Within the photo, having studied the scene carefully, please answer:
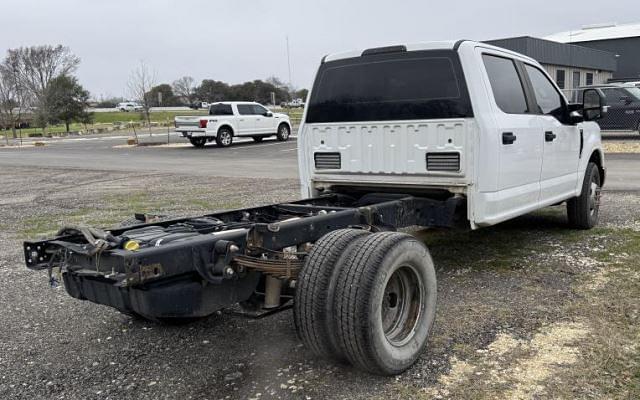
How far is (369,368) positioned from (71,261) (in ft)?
5.76

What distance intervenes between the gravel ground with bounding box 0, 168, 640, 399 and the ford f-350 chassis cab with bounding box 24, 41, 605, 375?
250 millimetres

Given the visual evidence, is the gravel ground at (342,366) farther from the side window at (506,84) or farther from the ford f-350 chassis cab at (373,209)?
the side window at (506,84)

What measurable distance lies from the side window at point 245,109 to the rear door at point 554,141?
70.6 feet

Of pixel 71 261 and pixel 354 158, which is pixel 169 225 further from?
pixel 354 158

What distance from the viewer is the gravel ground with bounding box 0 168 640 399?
11.4 ft

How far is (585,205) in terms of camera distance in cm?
703

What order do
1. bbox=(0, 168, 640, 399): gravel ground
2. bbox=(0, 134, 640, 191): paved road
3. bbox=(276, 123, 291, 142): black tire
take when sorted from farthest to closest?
bbox=(276, 123, 291, 142): black tire < bbox=(0, 134, 640, 191): paved road < bbox=(0, 168, 640, 399): gravel ground

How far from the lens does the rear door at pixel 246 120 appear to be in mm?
26855

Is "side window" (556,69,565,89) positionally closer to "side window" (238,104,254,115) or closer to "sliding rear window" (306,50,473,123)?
"side window" (238,104,254,115)

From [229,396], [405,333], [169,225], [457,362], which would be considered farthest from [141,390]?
[457,362]

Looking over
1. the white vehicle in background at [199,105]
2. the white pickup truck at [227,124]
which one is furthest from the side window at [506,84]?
the white vehicle in background at [199,105]

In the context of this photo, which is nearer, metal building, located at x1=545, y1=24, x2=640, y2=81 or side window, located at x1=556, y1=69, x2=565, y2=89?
side window, located at x1=556, y1=69, x2=565, y2=89

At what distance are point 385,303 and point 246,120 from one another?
23.9 meters

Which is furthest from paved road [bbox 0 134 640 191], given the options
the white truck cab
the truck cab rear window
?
the white truck cab
